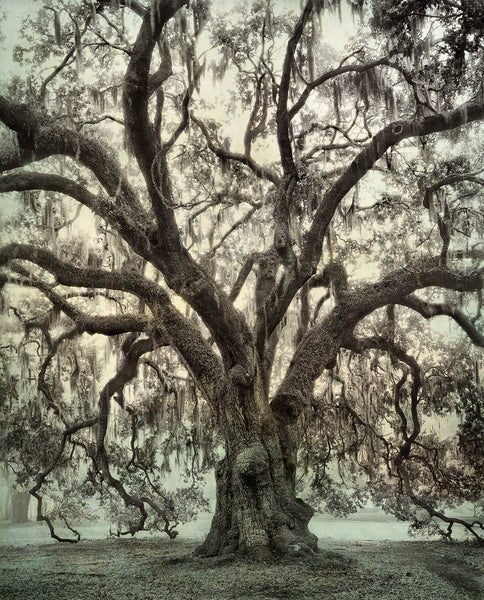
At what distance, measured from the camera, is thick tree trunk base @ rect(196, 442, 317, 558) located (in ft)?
11.1

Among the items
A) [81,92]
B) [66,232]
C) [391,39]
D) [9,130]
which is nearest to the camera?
[9,130]

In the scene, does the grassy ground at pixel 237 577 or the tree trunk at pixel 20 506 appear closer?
the grassy ground at pixel 237 577

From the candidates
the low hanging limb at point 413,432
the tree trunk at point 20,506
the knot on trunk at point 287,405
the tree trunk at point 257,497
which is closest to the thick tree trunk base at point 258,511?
the tree trunk at point 257,497

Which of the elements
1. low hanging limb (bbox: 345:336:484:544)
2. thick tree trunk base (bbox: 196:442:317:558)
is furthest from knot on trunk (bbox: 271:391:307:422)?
low hanging limb (bbox: 345:336:484:544)

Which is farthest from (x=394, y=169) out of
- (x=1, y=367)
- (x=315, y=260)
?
(x=1, y=367)

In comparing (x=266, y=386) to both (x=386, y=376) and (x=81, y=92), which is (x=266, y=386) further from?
(x=81, y=92)

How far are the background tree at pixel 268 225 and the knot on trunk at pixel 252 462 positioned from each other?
15 millimetres

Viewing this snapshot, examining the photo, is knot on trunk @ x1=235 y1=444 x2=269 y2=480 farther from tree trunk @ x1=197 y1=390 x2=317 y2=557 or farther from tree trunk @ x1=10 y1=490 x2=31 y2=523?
tree trunk @ x1=10 y1=490 x2=31 y2=523

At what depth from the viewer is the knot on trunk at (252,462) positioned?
3553 mm

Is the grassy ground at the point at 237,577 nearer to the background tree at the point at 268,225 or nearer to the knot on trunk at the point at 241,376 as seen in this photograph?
the background tree at the point at 268,225

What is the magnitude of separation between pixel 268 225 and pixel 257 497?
9.03 feet

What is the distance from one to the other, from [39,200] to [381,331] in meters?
3.51

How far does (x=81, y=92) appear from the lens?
15.6 ft

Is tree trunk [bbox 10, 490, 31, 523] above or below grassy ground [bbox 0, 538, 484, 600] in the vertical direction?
above
